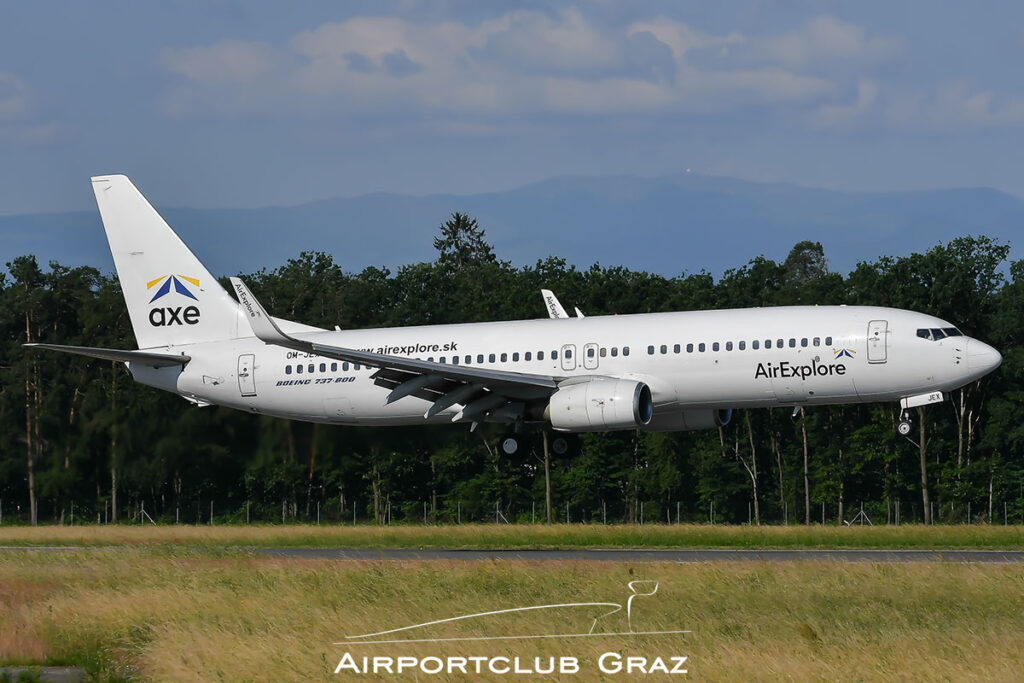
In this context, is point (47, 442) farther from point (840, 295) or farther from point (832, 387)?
point (840, 295)

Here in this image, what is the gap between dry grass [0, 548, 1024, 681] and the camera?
1747 cm

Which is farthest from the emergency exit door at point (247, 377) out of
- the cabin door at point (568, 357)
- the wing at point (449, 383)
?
the cabin door at point (568, 357)

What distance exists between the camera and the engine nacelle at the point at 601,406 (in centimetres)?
3659

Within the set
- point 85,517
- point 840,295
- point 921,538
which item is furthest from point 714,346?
point 840,295

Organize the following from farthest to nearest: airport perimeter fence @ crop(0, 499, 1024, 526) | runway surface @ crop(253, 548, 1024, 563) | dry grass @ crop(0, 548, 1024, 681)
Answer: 1. airport perimeter fence @ crop(0, 499, 1024, 526)
2. runway surface @ crop(253, 548, 1024, 563)
3. dry grass @ crop(0, 548, 1024, 681)

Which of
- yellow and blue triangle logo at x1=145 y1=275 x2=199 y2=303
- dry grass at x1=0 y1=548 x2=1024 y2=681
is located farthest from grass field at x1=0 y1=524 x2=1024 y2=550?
dry grass at x1=0 y1=548 x2=1024 y2=681

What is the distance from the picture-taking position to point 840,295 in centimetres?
8375

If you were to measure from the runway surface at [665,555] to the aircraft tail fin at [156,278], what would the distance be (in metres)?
9.54

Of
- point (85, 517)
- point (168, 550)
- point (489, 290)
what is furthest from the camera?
point (489, 290)

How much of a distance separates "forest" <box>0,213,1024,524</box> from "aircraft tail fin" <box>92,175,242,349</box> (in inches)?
90.8

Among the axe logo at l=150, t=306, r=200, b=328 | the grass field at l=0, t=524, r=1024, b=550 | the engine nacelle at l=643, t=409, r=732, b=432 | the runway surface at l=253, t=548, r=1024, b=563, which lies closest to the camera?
the runway surface at l=253, t=548, r=1024, b=563

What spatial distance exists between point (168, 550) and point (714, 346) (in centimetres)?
1481

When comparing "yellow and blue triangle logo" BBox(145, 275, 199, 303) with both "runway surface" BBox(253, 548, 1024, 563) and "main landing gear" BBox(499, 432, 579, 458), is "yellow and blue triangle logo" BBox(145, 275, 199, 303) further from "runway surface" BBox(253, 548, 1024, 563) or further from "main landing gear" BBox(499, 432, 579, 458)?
"main landing gear" BBox(499, 432, 579, 458)

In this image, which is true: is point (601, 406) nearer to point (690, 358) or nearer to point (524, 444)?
point (690, 358)
